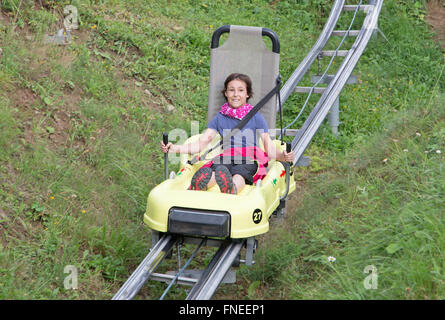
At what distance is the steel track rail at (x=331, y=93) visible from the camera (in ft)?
18.3

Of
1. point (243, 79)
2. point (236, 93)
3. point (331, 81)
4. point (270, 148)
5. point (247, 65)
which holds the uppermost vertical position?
point (331, 81)

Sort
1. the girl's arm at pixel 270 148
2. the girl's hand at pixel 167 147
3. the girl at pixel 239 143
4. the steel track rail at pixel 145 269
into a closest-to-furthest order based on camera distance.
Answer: the steel track rail at pixel 145 269 < the girl's hand at pixel 167 147 < the girl at pixel 239 143 < the girl's arm at pixel 270 148

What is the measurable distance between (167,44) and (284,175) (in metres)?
3.68

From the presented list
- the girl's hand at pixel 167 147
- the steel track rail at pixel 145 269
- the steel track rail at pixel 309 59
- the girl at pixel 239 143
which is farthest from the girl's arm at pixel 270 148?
the steel track rail at pixel 309 59

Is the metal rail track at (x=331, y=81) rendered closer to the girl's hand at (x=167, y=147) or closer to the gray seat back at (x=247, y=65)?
the gray seat back at (x=247, y=65)

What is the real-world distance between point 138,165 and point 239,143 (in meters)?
1.26

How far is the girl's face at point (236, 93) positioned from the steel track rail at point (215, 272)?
1311mm

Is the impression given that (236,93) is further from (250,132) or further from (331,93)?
(331,93)

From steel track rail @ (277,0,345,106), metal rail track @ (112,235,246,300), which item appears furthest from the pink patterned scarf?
steel track rail @ (277,0,345,106)

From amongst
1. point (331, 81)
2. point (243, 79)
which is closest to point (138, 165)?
point (243, 79)

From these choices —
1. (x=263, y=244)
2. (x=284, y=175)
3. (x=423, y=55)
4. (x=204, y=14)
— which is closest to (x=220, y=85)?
(x=284, y=175)

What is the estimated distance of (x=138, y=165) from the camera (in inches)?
206

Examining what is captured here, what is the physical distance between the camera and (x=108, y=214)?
4527 mm

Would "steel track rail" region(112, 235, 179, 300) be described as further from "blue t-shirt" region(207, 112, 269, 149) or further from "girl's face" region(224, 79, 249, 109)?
"girl's face" region(224, 79, 249, 109)
